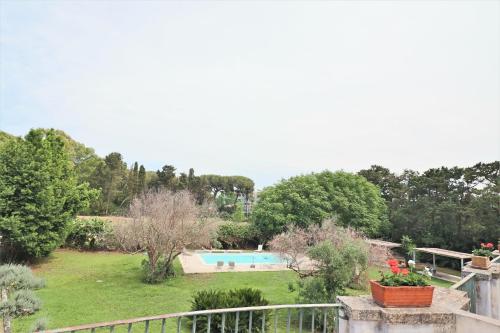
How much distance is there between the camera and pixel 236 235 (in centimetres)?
2230

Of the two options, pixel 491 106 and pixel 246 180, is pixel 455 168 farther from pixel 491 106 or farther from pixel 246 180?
pixel 246 180

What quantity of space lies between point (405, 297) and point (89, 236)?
63.5 feet

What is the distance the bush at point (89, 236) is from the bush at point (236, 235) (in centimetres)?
731

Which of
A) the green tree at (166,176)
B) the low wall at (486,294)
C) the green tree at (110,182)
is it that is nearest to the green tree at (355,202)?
the low wall at (486,294)

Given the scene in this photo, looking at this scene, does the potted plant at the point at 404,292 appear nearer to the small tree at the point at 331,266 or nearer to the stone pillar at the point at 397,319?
the stone pillar at the point at 397,319

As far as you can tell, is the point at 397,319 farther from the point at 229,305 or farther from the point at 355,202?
the point at 355,202

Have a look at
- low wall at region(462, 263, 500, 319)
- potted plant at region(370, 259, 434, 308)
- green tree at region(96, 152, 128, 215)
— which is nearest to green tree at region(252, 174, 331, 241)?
low wall at region(462, 263, 500, 319)

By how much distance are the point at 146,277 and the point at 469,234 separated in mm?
18419

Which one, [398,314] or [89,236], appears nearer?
[398,314]

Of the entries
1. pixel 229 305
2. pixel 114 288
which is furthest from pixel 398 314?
pixel 114 288

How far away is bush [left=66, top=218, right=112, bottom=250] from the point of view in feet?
60.2

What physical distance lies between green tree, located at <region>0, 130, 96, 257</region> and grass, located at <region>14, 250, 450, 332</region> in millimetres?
1406

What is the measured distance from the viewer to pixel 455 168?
70.0ft

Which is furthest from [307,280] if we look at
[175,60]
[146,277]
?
[175,60]
